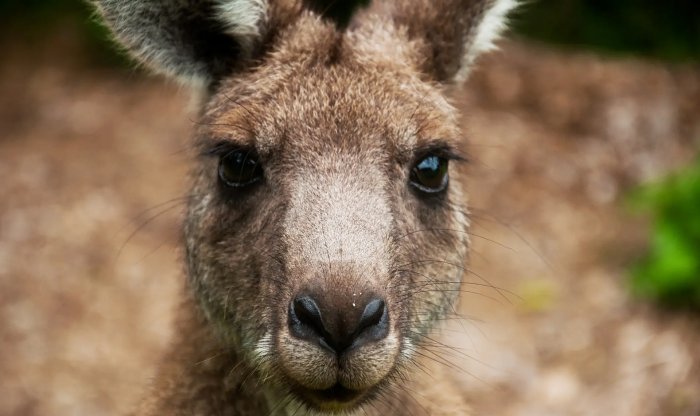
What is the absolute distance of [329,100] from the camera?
4832mm

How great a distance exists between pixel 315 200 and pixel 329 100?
591 mm

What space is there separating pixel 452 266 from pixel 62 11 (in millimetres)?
10549

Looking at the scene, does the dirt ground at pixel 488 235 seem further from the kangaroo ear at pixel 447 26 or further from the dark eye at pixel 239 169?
the dark eye at pixel 239 169

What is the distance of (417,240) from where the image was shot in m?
4.91

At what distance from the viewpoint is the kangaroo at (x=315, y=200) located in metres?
4.17

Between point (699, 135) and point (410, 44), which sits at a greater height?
point (410, 44)

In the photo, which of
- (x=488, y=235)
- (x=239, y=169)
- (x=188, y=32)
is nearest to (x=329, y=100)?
(x=239, y=169)

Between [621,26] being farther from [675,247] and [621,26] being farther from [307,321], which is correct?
[307,321]

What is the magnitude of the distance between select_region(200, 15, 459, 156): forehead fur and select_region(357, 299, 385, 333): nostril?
945mm

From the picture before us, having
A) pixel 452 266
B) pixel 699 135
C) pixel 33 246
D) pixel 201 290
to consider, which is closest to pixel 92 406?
pixel 33 246

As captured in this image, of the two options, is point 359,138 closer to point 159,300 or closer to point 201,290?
point 201,290

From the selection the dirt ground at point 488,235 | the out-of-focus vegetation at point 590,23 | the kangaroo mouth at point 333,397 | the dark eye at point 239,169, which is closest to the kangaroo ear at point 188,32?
the dark eye at point 239,169

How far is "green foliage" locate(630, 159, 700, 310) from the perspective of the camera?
9.11 metres

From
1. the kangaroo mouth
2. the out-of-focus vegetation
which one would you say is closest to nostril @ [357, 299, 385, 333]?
the kangaroo mouth
